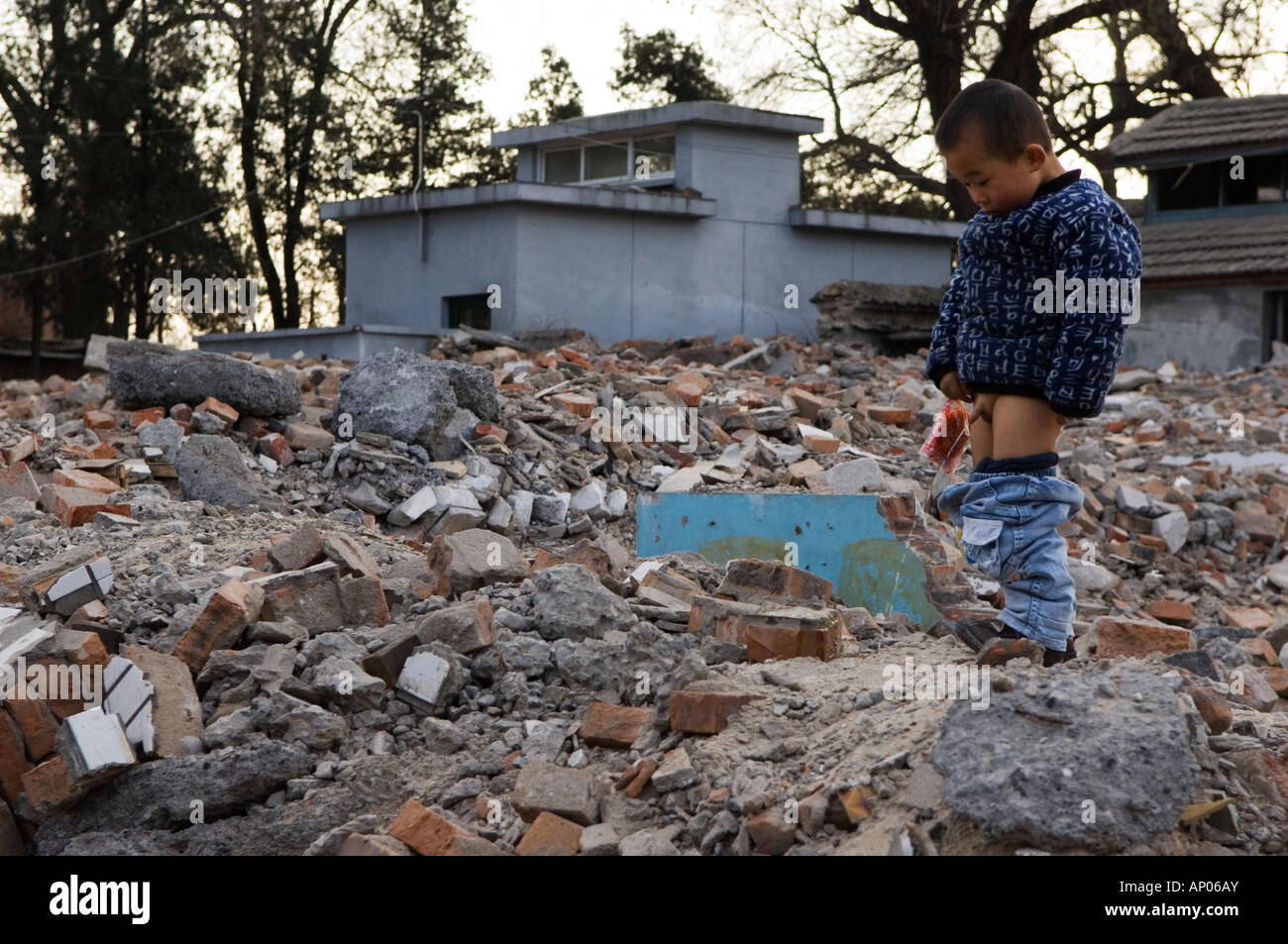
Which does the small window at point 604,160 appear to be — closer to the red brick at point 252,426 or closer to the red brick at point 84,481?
the red brick at point 252,426

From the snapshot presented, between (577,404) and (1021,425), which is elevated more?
(1021,425)

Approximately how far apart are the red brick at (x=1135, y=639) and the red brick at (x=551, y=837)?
2.32 meters

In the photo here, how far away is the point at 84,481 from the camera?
655cm

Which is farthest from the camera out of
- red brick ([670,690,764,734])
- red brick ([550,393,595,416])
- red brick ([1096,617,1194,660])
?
red brick ([550,393,595,416])

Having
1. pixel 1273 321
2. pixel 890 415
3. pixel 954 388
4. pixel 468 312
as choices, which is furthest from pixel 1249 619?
pixel 468 312

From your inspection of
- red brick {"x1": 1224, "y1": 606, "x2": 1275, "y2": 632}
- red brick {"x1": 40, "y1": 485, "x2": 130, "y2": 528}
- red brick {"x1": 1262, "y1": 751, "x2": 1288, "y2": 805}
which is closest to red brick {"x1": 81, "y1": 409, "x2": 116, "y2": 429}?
red brick {"x1": 40, "y1": 485, "x2": 130, "y2": 528}

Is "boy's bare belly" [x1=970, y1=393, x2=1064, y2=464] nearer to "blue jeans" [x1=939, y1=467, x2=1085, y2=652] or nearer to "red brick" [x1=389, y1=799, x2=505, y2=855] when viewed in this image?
"blue jeans" [x1=939, y1=467, x2=1085, y2=652]

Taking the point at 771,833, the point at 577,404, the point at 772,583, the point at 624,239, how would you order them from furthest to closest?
the point at 624,239
the point at 577,404
the point at 772,583
the point at 771,833

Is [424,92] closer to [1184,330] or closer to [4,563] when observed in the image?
[1184,330]

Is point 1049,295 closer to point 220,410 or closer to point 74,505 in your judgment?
point 74,505

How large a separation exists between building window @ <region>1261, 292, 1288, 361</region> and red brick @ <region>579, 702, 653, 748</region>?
59.0 ft

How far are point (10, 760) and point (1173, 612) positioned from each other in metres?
5.97

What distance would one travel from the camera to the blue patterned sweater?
11.2 feet

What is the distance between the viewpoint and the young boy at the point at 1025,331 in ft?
11.2
